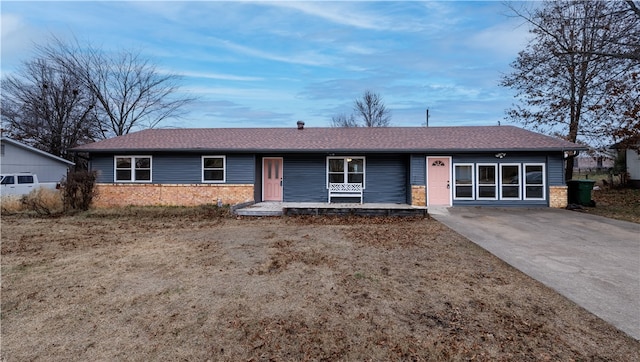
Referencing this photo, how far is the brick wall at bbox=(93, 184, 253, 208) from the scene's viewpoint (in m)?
14.4

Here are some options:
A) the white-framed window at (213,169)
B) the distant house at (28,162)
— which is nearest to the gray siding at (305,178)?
the white-framed window at (213,169)

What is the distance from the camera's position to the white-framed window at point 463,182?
548 inches

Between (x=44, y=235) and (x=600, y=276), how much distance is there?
1186 cm

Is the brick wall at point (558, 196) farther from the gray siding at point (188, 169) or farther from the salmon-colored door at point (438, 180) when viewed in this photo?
the gray siding at point (188, 169)

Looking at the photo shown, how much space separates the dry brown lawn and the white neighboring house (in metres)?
17.6

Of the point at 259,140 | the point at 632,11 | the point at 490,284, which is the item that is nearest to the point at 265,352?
the point at 490,284

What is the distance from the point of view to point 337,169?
49.6ft

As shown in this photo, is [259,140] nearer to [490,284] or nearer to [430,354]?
[490,284]

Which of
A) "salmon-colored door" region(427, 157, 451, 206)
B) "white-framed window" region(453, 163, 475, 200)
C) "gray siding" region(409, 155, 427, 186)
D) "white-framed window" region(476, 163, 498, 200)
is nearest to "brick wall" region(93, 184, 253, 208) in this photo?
"gray siding" region(409, 155, 427, 186)

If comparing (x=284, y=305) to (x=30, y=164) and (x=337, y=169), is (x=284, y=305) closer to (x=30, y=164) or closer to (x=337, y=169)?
(x=337, y=169)

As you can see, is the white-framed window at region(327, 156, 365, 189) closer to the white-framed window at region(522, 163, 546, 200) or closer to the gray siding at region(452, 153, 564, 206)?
the gray siding at region(452, 153, 564, 206)

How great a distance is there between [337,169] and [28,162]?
20861 millimetres

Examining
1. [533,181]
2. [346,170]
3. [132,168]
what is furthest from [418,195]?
[132,168]

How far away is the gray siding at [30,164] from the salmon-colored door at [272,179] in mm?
13293
